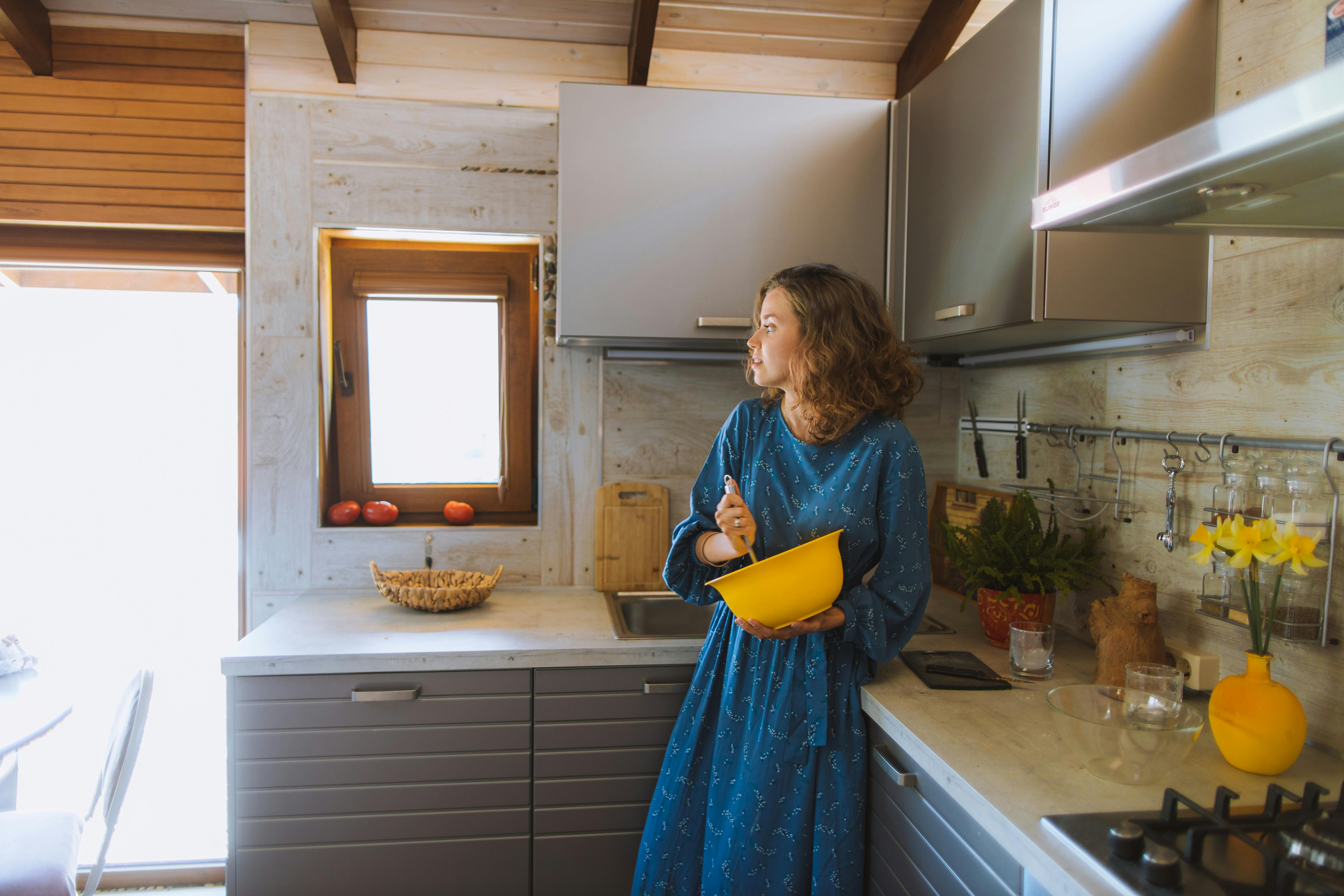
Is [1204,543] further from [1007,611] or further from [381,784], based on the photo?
[381,784]

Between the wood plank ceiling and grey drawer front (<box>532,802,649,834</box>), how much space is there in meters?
1.98

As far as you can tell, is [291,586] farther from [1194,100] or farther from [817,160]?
[1194,100]

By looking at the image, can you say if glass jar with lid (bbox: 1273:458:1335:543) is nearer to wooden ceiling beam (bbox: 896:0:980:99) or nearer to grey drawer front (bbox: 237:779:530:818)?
wooden ceiling beam (bbox: 896:0:980:99)

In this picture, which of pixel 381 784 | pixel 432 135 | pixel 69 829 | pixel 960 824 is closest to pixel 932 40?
pixel 432 135

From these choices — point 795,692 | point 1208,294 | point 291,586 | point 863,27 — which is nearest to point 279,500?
point 291,586

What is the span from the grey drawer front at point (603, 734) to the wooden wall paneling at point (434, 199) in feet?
4.30

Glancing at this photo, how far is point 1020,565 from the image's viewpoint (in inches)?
68.0

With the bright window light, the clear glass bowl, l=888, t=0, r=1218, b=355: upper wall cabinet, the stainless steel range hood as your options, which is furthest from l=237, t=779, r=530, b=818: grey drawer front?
the stainless steel range hood

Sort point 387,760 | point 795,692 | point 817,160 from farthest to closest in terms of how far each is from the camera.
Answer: point 817,160 < point 387,760 < point 795,692

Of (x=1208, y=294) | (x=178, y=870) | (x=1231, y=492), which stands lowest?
(x=178, y=870)

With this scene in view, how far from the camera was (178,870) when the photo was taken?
89.5 inches

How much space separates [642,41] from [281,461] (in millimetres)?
1479

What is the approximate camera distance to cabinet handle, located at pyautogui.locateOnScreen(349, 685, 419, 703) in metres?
1.69

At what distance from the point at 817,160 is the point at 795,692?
126 cm
